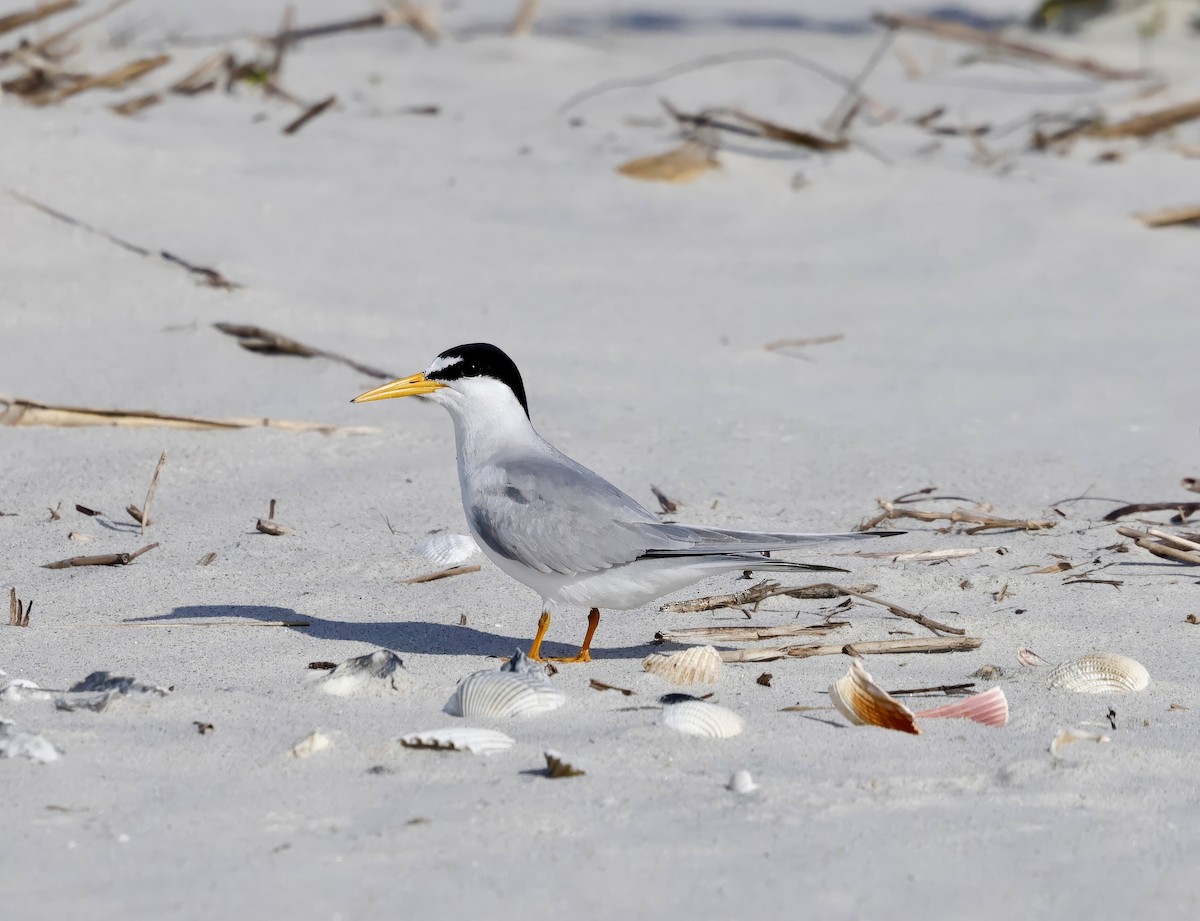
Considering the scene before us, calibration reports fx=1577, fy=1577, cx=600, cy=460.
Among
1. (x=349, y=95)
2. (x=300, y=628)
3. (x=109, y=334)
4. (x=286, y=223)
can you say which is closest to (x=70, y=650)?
(x=300, y=628)

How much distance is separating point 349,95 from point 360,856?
6278 millimetres

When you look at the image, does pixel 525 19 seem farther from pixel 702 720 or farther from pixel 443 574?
pixel 702 720

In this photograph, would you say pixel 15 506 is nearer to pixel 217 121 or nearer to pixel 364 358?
pixel 364 358

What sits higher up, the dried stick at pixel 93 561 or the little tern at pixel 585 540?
the little tern at pixel 585 540

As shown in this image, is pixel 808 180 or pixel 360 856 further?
pixel 808 180

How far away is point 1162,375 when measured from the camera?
18.9 ft

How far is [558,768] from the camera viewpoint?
269 centimetres

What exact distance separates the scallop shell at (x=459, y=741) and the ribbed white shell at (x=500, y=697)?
196 mm

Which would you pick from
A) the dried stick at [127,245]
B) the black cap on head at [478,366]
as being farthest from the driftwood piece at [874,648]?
the dried stick at [127,245]

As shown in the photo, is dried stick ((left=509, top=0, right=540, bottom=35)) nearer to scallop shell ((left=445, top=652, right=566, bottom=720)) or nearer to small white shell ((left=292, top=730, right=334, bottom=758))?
scallop shell ((left=445, top=652, right=566, bottom=720))

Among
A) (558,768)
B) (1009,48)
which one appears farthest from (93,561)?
(1009,48)

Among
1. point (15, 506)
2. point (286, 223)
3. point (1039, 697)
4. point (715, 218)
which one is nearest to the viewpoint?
point (1039, 697)

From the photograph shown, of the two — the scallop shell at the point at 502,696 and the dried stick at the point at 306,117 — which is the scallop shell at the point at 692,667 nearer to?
the scallop shell at the point at 502,696

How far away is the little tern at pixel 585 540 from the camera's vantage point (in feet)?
11.7
